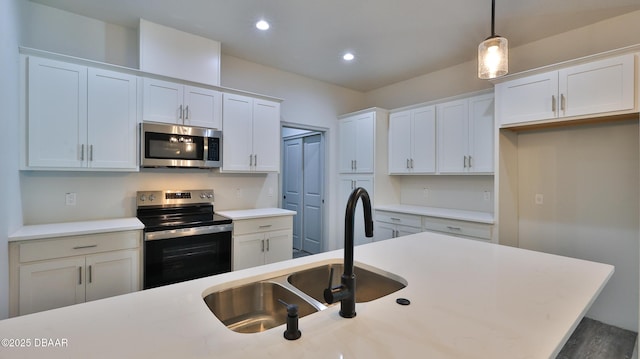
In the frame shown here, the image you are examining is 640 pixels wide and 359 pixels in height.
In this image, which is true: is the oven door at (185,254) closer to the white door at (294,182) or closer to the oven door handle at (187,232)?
the oven door handle at (187,232)

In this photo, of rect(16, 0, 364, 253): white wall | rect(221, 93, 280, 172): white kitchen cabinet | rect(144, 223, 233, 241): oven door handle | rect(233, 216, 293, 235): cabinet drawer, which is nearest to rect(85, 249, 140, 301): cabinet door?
rect(144, 223, 233, 241): oven door handle

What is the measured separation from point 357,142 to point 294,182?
1.55 m

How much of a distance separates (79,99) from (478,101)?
385 centimetres

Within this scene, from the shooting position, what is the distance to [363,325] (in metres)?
0.90

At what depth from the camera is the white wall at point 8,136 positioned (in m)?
1.85

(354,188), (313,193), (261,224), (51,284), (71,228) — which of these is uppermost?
(354,188)

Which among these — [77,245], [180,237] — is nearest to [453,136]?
[180,237]

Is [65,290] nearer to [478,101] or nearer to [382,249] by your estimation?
[382,249]

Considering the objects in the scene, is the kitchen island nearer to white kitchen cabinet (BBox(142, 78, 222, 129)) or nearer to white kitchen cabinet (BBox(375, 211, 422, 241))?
white kitchen cabinet (BBox(142, 78, 222, 129))

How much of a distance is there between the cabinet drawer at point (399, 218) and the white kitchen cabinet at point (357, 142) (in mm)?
630

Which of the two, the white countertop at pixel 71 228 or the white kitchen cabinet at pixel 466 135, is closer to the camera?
the white countertop at pixel 71 228

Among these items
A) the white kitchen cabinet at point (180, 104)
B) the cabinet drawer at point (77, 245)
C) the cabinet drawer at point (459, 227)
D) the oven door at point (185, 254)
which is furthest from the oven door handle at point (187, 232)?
the cabinet drawer at point (459, 227)

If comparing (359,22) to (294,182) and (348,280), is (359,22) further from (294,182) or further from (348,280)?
(294,182)

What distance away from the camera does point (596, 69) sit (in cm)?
234
